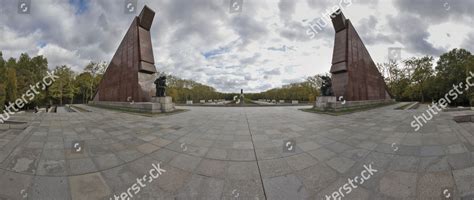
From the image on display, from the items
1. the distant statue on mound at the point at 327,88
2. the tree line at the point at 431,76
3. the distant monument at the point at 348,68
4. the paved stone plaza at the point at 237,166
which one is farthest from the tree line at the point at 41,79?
the tree line at the point at 431,76

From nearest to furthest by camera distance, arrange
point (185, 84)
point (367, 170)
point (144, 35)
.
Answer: point (367, 170)
point (144, 35)
point (185, 84)

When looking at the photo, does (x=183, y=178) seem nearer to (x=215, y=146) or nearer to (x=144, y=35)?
(x=215, y=146)

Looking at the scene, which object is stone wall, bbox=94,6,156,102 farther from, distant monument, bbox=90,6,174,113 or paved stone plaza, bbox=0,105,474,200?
paved stone plaza, bbox=0,105,474,200

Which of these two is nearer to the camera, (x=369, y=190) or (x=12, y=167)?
(x=369, y=190)

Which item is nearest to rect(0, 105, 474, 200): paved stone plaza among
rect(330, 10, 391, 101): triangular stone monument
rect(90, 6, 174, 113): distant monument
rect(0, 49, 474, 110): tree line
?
rect(90, 6, 174, 113): distant monument

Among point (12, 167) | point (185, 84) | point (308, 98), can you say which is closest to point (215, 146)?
point (12, 167)

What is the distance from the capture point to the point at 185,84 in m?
56.9

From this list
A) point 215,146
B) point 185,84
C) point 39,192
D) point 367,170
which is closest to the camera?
point 39,192

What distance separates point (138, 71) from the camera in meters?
18.1

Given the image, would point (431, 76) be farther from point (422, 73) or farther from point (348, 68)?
point (348, 68)

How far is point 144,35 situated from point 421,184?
21.9 meters

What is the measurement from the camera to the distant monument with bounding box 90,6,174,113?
16.9 metres

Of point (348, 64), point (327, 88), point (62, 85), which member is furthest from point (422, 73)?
point (62, 85)

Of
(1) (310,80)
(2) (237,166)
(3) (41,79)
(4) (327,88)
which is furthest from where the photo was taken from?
(1) (310,80)
